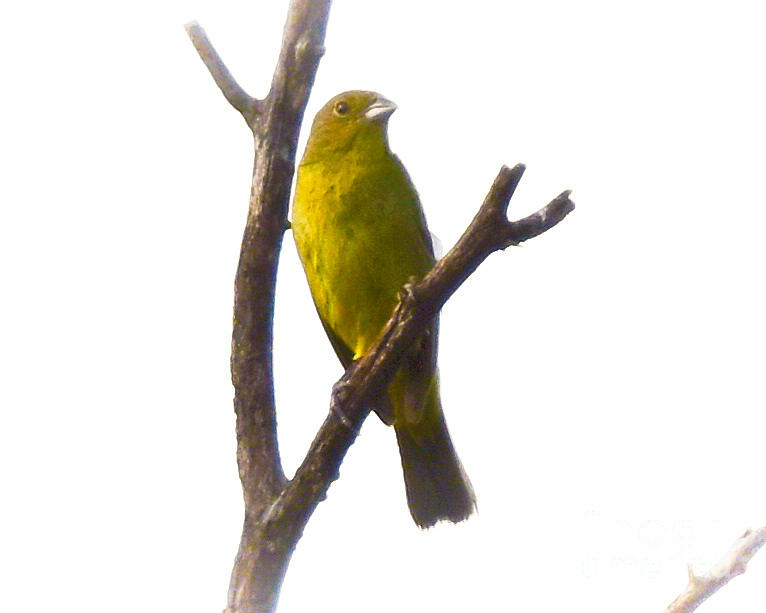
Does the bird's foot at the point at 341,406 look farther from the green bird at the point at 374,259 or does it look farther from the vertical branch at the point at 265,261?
the green bird at the point at 374,259

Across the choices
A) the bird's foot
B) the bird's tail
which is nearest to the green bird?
the bird's tail

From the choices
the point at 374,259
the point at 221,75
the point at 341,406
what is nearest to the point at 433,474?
the point at 374,259

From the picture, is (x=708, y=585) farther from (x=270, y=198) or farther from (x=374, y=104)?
(x=374, y=104)

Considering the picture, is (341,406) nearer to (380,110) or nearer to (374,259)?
(374,259)

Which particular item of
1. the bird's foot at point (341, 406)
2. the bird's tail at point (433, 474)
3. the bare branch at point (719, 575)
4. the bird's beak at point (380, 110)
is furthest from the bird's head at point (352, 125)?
the bare branch at point (719, 575)

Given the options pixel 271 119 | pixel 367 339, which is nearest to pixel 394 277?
pixel 367 339

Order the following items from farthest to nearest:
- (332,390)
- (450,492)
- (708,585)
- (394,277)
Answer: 1. (450,492)
2. (394,277)
3. (332,390)
4. (708,585)

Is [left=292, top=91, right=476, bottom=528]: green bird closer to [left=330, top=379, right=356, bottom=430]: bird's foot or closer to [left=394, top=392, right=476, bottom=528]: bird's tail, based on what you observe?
[left=394, top=392, right=476, bottom=528]: bird's tail
